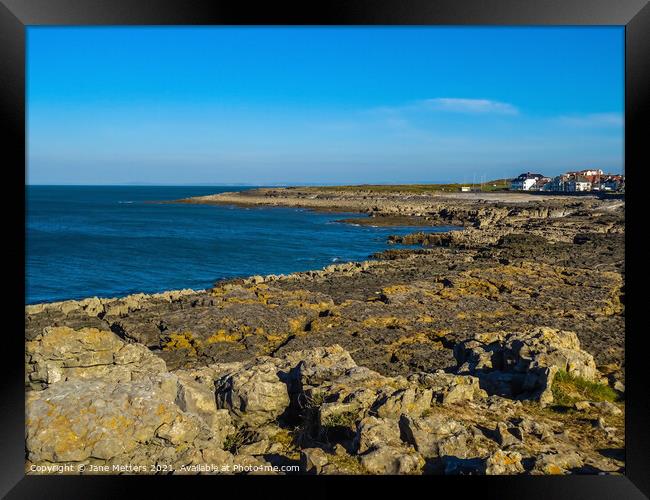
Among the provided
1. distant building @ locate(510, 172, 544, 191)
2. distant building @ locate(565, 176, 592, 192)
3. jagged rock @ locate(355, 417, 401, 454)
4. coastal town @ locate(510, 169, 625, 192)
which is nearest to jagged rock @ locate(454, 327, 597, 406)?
jagged rock @ locate(355, 417, 401, 454)

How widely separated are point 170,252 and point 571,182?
30.4 m

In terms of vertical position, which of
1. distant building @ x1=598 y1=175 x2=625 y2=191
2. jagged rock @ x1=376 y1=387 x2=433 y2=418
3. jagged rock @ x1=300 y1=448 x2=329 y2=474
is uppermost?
distant building @ x1=598 y1=175 x2=625 y2=191

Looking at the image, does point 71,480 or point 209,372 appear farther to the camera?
point 209,372

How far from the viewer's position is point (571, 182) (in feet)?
134

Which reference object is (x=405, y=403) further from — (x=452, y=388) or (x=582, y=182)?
(x=582, y=182)

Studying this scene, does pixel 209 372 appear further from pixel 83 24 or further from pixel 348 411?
pixel 83 24

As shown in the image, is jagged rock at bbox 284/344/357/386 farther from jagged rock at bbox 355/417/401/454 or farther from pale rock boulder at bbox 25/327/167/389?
pale rock boulder at bbox 25/327/167/389

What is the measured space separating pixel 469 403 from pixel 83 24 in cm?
520

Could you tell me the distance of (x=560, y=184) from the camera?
4238 centimetres

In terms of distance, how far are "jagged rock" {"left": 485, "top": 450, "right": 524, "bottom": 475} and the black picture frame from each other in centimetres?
85

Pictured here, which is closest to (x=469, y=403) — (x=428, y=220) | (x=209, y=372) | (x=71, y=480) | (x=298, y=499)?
(x=298, y=499)

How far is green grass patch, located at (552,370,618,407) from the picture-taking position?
5738 mm

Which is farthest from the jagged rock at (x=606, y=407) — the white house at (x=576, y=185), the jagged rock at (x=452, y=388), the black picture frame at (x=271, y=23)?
the white house at (x=576, y=185)

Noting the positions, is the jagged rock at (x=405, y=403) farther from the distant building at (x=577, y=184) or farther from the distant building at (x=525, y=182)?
the distant building at (x=525, y=182)
